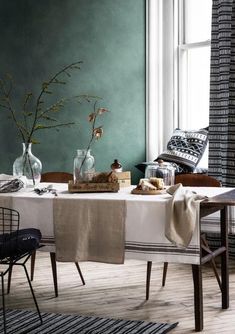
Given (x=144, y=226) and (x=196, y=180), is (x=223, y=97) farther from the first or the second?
(x=144, y=226)

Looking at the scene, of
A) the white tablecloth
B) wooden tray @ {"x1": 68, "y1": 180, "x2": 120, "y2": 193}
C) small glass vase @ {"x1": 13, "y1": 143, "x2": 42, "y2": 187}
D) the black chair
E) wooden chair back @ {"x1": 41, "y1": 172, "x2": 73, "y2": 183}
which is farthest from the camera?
wooden chair back @ {"x1": 41, "y1": 172, "x2": 73, "y2": 183}

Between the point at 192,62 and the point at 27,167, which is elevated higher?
the point at 192,62

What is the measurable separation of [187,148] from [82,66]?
128 cm

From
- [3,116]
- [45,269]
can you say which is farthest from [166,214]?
[3,116]

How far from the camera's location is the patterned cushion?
18.8ft

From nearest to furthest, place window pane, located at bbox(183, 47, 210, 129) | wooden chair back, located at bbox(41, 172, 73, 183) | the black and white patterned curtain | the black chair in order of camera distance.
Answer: the black chair, wooden chair back, located at bbox(41, 172, 73, 183), the black and white patterned curtain, window pane, located at bbox(183, 47, 210, 129)

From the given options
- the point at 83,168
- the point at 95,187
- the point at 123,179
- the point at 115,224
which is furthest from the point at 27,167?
the point at 115,224

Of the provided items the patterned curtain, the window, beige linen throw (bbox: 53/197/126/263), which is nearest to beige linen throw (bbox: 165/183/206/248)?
beige linen throw (bbox: 53/197/126/263)

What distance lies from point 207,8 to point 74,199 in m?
3.00

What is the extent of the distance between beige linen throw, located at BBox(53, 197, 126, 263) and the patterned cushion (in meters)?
2.12

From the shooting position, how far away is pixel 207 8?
6.02m

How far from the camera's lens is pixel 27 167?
4250 mm

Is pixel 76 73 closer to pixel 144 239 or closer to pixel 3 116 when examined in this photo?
pixel 3 116

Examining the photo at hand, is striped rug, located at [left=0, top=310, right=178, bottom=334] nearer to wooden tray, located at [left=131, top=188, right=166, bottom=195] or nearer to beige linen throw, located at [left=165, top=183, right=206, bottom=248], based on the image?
beige linen throw, located at [left=165, top=183, right=206, bottom=248]
